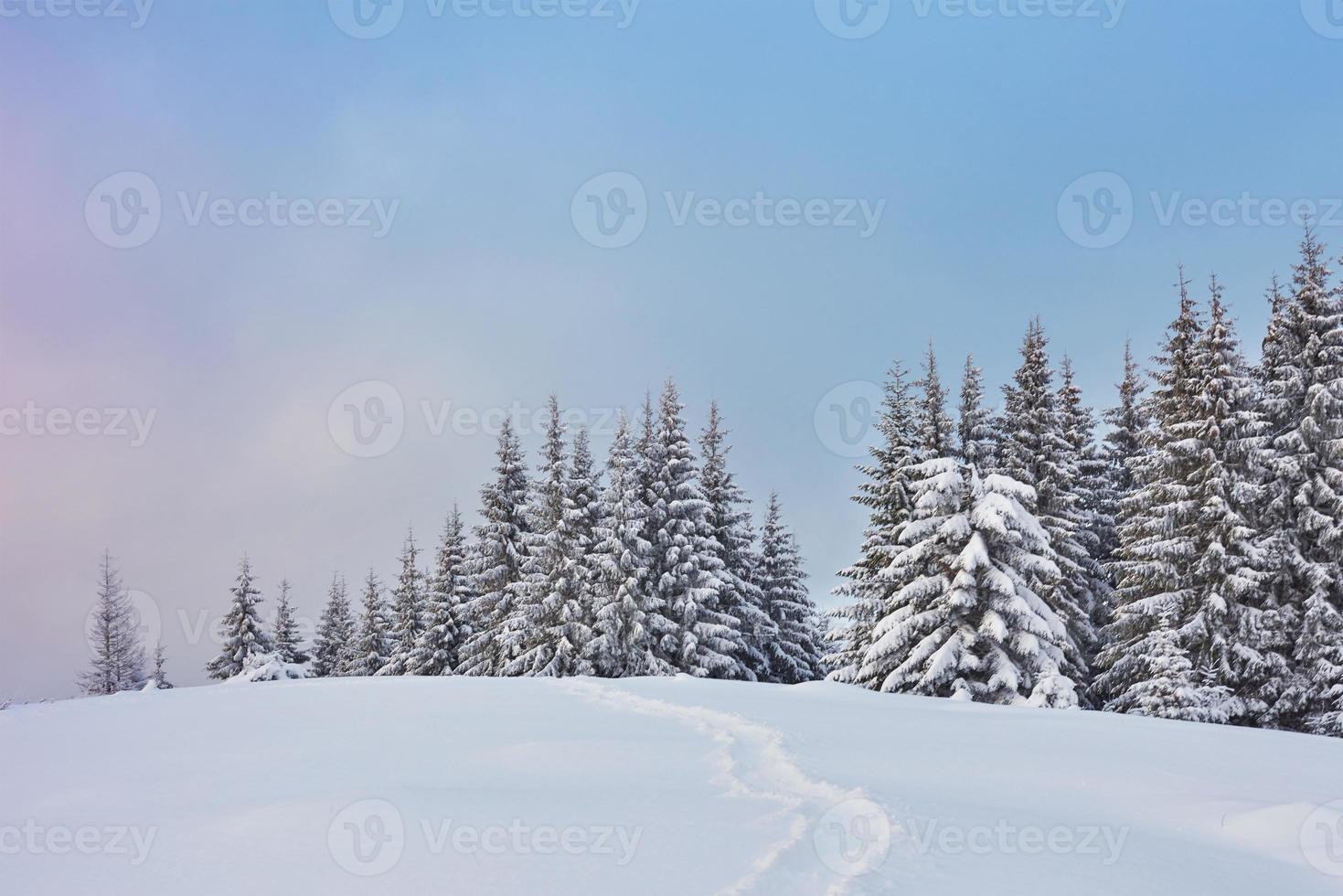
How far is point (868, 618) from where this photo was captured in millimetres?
23859

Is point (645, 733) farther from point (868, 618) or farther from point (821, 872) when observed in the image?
point (868, 618)

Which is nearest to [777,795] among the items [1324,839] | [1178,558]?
[1324,839]

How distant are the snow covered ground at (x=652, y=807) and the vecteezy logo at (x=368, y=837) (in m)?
0.02

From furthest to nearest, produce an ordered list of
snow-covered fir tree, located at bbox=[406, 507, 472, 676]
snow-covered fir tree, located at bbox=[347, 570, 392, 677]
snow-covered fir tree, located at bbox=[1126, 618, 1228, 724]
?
snow-covered fir tree, located at bbox=[347, 570, 392, 677] → snow-covered fir tree, located at bbox=[406, 507, 472, 676] → snow-covered fir tree, located at bbox=[1126, 618, 1228, 724]

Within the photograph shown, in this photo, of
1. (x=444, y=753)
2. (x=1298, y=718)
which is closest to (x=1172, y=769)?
(x=444, y=753)

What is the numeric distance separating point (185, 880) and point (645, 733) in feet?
16.8

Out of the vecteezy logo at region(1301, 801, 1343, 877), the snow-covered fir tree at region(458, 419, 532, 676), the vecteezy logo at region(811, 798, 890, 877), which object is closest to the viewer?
the vecteezy logo at region(811, 798, 890, 877)

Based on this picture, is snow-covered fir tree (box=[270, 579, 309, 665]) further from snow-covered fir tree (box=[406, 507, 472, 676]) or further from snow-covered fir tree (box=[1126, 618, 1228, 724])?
snow-covered fir tree (box=[1126, 618, 1228, 724])

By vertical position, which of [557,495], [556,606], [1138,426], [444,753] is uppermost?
[1138,426]

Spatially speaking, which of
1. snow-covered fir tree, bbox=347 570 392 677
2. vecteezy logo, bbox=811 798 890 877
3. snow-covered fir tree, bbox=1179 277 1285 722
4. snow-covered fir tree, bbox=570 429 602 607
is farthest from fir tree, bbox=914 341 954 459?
snow-covered fir tree, bbox=347 570 392 677

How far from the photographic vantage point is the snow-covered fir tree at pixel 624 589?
2609cm

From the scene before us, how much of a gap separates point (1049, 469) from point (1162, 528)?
4.26m

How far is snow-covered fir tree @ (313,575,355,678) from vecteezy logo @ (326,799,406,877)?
47318mm

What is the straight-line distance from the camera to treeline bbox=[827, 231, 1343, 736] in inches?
725
